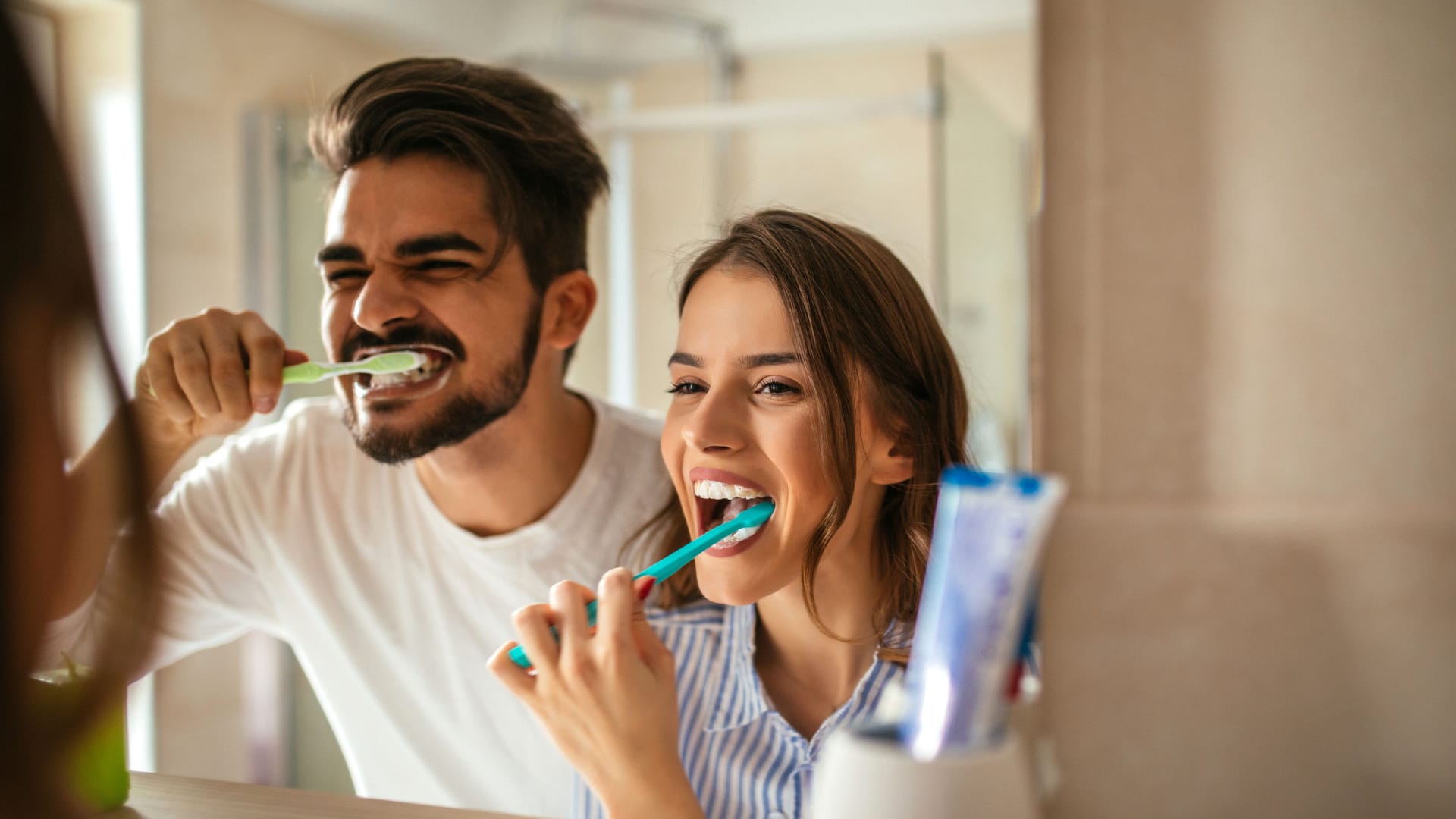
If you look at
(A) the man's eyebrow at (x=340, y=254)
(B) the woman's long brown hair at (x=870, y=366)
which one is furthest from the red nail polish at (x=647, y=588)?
(A) the man's eyebrow at (x=340, y=254)

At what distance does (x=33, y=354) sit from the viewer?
44cm

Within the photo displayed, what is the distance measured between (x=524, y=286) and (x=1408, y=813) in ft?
2.11

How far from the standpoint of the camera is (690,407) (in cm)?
66

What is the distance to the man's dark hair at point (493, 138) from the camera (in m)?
0.76

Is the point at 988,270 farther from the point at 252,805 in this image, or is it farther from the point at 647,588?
the point at 252,805

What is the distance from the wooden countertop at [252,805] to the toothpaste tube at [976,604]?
1.10 ft

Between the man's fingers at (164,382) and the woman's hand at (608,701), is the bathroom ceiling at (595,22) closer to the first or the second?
the man's fingers at (164,382)

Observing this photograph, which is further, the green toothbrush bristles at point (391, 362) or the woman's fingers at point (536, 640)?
the green toothbrush bristles at point (391, 362)

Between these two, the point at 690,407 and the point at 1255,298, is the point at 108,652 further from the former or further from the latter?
the point at 1255,298

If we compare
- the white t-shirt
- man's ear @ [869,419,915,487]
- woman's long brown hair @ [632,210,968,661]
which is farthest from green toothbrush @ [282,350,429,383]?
man's ear @ [869,419,915,487]

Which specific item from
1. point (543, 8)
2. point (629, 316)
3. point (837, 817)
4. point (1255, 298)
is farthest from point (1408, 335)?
point (543, 8)

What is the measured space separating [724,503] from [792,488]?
0.06 metres

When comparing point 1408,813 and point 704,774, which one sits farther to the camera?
point 704,774

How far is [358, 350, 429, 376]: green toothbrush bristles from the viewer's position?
750 mm
